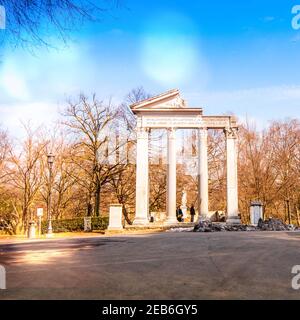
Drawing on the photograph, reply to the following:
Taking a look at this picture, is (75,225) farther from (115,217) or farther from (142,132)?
(142,132)

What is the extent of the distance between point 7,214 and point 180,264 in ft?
123

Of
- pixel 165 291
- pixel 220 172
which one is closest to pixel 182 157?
pixel 220 172

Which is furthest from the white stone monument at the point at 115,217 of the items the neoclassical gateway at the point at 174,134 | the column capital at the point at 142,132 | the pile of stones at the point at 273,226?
the pile of stones at the point at 273,226

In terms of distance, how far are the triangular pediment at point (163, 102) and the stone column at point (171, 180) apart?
2.39 meters

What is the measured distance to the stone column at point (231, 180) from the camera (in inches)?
1325

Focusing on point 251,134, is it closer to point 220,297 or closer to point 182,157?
point 182,157

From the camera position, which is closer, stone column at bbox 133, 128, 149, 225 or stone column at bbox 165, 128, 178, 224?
stone column at bbox 133, 128, 149, 225

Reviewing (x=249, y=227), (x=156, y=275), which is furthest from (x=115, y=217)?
(x=156, y=275)

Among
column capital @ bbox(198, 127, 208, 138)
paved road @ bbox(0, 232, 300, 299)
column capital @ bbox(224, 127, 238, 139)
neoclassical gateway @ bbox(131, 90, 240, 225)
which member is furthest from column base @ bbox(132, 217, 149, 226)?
paved road @ bbox(0, 232, 300, 299)

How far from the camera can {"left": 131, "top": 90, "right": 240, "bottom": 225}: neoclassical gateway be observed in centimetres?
3419

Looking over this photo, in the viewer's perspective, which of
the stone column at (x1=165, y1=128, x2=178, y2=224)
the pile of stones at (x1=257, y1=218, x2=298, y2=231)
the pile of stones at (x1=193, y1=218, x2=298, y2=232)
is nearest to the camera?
the pile of stones at (x1=193, y1=218, x2=298, y2=232)

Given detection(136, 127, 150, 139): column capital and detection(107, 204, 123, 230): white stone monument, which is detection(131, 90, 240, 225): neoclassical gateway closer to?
detection(136, 127, 150, 139): column capital

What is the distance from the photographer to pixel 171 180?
34406mm

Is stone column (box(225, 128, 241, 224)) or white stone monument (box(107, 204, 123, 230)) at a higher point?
stone column (box(225, 128, 241, 224))
